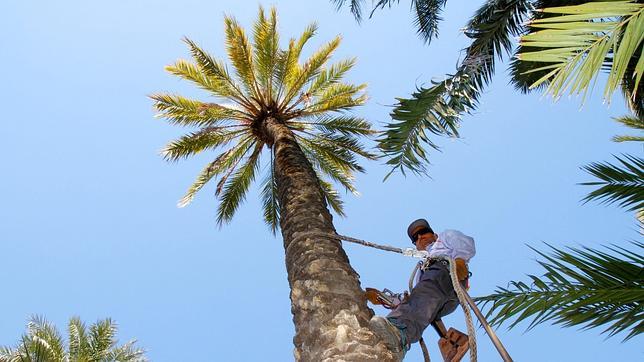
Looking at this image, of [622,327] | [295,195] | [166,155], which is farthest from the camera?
[166,155]

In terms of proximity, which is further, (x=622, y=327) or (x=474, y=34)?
(x=474, y=34)

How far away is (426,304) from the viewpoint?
151 inches

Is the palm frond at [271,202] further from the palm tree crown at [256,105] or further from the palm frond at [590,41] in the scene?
the palm frond at [590,41]

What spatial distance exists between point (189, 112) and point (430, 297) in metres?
7.24

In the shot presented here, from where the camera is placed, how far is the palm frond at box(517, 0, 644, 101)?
72.6 inches

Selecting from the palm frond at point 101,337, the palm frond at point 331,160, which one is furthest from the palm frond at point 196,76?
the palm frond at point 101,337

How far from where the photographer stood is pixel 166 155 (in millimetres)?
9805

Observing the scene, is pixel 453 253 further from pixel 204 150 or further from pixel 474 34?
pixel 204 150

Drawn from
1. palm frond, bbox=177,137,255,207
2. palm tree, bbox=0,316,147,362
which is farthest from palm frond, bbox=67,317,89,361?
palm frond, bbox=177,137,255,207

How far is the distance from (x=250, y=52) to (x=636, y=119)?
6454mm

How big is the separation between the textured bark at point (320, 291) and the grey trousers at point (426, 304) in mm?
278

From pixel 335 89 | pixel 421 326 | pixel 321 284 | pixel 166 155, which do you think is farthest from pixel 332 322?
pixel 335 89

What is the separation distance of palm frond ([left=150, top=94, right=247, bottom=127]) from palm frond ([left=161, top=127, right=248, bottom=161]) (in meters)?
0.30

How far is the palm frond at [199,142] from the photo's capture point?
973 cm
